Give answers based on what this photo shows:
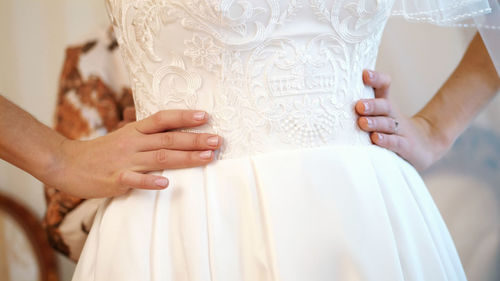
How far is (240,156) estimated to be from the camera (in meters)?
0.65

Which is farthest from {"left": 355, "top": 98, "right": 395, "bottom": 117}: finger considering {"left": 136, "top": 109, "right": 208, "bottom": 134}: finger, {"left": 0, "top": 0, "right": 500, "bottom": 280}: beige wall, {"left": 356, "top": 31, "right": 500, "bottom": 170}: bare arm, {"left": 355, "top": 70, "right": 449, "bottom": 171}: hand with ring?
{"left": 0, "top": 0, "right": 500, "bottom": 280}: beige wall

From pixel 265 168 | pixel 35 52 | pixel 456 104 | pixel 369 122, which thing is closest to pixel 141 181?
pixel 265 168

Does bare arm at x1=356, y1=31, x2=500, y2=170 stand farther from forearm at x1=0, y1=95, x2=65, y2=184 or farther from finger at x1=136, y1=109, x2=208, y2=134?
forearm at x1=0, y1=95, x2=65, y2=184

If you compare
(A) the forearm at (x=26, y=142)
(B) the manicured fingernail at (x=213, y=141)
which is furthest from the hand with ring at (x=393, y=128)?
(A) the forearm at (x=26, y=142)

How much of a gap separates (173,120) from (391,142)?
0.38m

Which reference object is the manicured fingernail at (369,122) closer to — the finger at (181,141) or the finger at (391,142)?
the finger at (391,142)

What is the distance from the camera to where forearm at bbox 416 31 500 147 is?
0.96m

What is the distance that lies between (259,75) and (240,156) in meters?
Answer: 0.12

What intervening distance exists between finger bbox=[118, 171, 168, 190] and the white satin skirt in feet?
0.08

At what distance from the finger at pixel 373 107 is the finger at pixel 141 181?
1.06 ft

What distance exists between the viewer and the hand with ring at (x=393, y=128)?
27.8 inches

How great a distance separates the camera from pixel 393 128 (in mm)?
771

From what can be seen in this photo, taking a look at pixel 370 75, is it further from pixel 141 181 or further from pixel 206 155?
pixel 141 181

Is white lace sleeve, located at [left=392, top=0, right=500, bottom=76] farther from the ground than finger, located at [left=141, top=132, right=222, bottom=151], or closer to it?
farther from the ground
